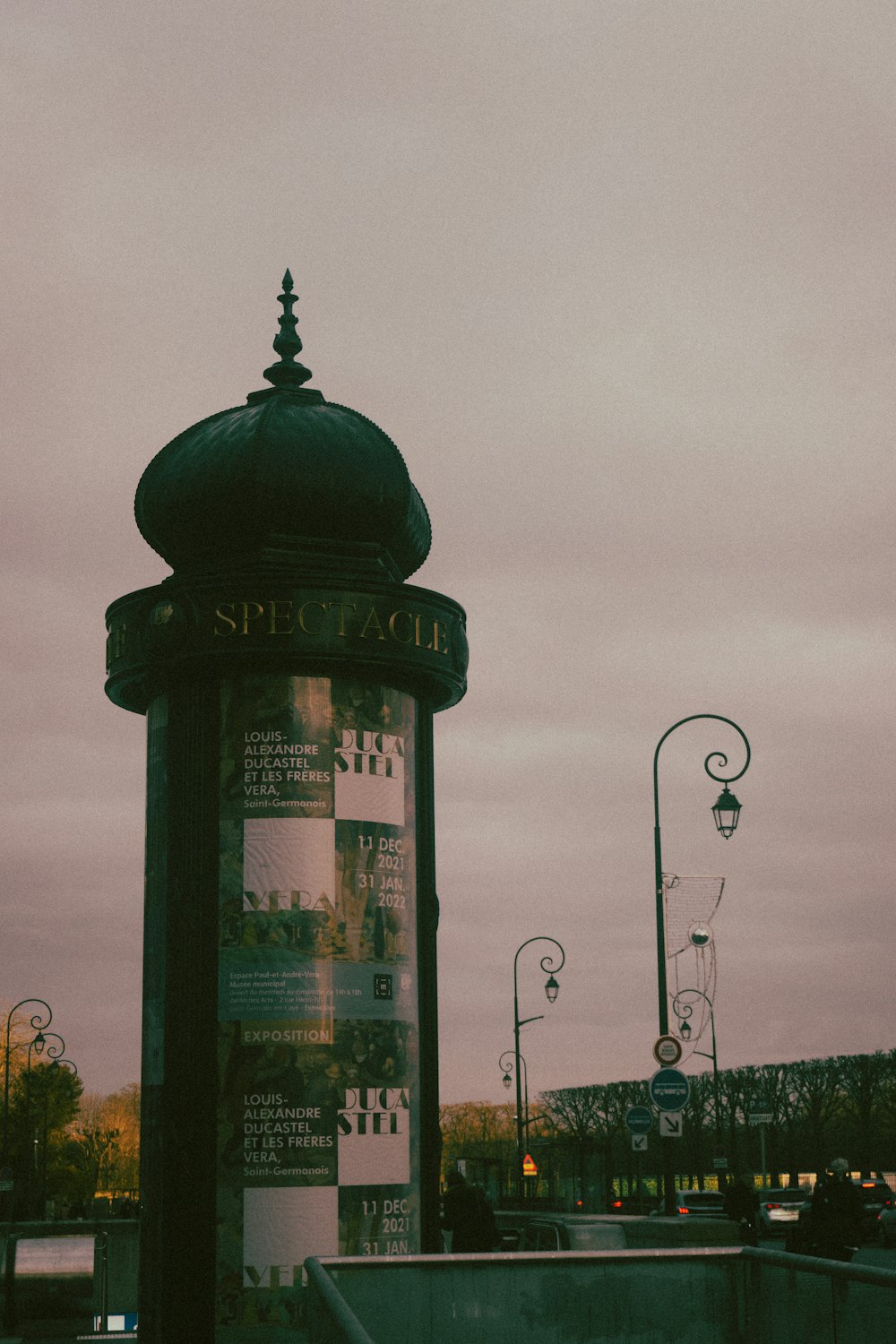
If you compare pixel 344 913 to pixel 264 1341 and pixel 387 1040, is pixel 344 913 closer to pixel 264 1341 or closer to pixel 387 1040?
pixel 387 1040

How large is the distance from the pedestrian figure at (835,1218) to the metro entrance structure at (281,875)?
169 inches

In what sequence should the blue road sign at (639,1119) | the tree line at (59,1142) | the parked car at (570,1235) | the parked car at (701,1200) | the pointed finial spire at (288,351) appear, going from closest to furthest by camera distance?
the pointed finial spire at (288,351), the parked car at (570,1235), the blue road sign at (639,1119), the parked car at (701,1200), the tree line at (59,1142)

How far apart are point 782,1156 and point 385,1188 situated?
262 feet

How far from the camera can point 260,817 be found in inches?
788

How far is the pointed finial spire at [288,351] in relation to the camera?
76.7ft

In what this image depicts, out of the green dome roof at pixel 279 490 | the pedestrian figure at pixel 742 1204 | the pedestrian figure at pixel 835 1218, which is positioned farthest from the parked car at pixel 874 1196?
the green dome roof at pixel 279 490

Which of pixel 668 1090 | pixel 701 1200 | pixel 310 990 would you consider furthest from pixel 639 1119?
pixel 701 1200

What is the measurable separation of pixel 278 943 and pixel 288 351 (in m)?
8.07

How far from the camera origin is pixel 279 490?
21359 mm

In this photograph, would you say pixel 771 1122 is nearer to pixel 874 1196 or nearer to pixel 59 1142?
pixel 874 1196

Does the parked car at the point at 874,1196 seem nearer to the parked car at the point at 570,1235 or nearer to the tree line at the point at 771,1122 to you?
the tree line at the point at 771,1122

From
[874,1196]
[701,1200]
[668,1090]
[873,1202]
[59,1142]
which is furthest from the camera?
[59,1142]

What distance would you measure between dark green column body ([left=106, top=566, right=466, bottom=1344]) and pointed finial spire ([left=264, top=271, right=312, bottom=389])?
12.6 feet

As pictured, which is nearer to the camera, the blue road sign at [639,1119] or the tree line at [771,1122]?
the blue road sign at [639,1119]
